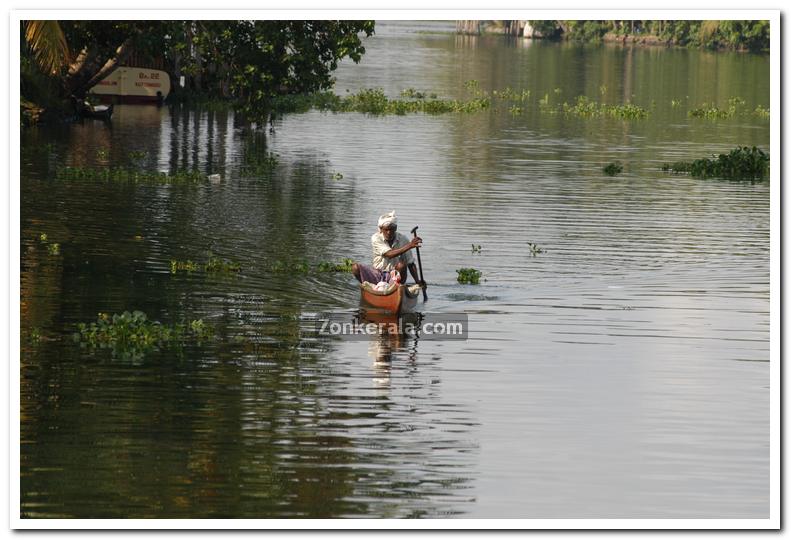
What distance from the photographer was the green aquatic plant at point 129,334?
17688 mm

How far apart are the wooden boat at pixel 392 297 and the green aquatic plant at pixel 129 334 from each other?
8.99 ft

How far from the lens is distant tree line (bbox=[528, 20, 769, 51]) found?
113 metres

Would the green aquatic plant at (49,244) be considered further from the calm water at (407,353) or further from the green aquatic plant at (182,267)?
the green aquatic plant at (182,267)

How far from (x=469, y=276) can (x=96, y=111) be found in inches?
1027

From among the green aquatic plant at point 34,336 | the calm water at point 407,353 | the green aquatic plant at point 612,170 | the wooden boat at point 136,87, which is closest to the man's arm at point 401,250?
the calm water at point 407,353

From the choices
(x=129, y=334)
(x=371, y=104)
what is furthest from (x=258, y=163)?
(x=129, y=334)

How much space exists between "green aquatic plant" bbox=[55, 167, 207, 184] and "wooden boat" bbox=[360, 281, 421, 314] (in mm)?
14037

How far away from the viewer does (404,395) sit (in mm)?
15844

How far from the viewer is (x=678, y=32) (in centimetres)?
12500

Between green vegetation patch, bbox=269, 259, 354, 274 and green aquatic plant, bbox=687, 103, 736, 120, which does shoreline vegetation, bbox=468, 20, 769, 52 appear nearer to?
green aquatic plant, bbox=687, 103, 736, 120

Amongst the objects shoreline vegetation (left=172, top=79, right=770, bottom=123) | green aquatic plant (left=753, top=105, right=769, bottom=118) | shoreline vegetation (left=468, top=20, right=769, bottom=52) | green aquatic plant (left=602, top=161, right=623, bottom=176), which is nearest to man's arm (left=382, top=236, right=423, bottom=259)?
green aquatic plant (left=602, top=161, right=623, bottom=176)
